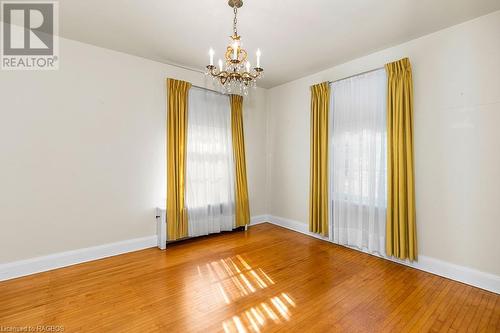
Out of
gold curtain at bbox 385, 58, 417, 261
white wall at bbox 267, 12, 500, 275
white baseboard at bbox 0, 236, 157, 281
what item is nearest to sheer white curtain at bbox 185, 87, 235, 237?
white baseboard at bbox 0, 236, 157, 281

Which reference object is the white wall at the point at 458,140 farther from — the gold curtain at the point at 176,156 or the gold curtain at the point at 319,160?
the gold curtain at the point at 176,156

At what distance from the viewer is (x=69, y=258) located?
3.03 m

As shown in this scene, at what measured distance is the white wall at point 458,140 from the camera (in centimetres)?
249

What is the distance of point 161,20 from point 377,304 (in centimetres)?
370

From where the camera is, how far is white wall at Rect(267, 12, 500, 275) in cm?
249

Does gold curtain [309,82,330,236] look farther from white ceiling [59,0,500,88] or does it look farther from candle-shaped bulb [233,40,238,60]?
candle-shaped bulb [233,40,238,60]

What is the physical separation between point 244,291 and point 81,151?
274cm

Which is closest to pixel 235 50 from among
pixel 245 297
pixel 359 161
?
pixel 245 297

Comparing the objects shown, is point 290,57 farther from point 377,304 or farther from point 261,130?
point 377,304

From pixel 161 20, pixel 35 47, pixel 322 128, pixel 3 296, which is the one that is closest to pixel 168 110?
pixel 161 20

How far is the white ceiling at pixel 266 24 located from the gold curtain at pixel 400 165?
529 millimetres

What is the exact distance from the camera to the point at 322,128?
398cm

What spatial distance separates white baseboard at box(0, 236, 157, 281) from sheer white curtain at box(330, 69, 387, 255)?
3059mm

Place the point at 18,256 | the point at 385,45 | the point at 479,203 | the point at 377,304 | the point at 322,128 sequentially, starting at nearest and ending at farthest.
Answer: the point at 377,304, the point at 479,203, the point at 18,256, the point at 385,45, the point at 322,128
